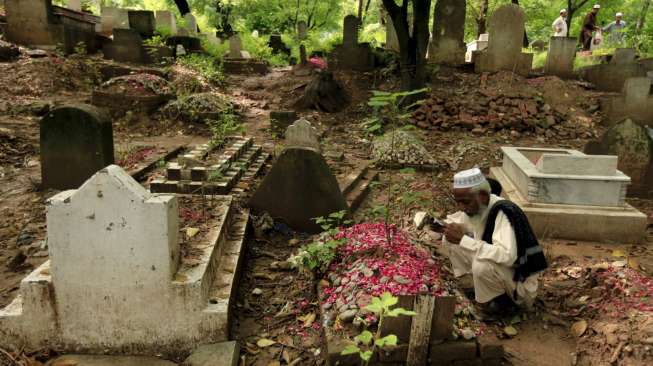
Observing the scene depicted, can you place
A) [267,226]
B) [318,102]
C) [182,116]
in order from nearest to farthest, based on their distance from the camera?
[267,226], [182,116], [318,102]

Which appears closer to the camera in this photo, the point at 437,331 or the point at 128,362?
the point at 437,331

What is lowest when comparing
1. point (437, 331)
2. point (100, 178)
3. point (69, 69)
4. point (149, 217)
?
point (437, 331)

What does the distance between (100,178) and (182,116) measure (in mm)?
7515

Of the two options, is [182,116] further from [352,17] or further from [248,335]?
[248,335]

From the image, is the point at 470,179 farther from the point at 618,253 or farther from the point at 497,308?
the point at 618,253

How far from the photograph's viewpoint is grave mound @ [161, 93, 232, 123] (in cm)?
1012

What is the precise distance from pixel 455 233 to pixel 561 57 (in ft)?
38.2

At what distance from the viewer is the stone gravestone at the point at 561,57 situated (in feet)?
43.0

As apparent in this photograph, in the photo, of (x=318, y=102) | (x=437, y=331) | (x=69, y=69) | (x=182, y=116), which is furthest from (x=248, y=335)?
(x=69, y=69)

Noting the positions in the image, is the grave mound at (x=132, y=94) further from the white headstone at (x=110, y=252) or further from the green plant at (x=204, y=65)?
the white headstone at (x=110, y=252)

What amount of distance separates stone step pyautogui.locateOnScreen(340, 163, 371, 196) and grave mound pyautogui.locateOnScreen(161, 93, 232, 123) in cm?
380

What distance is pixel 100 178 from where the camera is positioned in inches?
118

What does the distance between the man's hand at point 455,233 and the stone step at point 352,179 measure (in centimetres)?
267

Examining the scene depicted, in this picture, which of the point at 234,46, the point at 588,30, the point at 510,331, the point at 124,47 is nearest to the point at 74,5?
the point at 124,47
